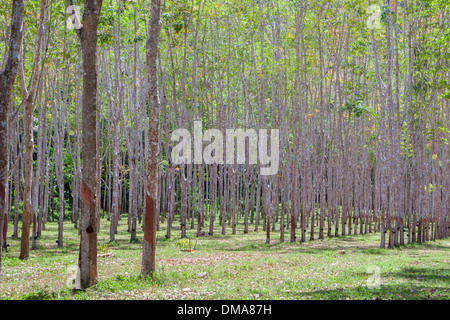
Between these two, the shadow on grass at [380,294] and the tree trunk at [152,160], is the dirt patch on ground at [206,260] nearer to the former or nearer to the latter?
the tree trunk at [152,160]

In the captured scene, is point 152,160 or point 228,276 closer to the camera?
point 152,160

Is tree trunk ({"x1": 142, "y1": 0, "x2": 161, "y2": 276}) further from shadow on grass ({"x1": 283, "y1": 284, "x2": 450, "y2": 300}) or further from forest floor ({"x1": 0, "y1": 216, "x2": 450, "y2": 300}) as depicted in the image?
shadow on grass ({"x1": 283, "y1": 284, "x2": 450, "y2": 300})

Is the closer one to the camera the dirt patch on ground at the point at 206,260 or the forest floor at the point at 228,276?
the forest floor at the point at 228,276

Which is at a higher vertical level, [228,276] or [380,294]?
[380,294]

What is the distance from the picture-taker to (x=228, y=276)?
11.0 m

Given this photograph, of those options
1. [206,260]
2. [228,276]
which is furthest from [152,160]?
[206,260]

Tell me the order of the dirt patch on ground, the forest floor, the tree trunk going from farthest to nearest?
the dirt patch on ground
the tree trunk
the forest floor

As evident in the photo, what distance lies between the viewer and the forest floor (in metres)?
8.56

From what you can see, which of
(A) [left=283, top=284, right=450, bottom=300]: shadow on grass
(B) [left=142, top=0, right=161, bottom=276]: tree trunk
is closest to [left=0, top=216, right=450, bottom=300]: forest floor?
(A) [left=283, top=284, right=450, bottom=300]: shadow on grass

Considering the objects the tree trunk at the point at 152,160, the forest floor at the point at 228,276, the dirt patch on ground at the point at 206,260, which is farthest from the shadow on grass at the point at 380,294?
the dirt patch on ground at the point at 206,260

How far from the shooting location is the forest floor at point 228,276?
337 inches

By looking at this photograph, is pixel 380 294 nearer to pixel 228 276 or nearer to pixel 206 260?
pixel 228 276
